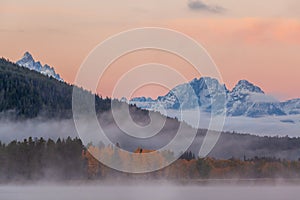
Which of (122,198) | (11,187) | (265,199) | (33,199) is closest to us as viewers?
(33,199)

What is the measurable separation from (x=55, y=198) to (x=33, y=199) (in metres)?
5.68

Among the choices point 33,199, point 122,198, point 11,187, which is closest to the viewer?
point 33,199

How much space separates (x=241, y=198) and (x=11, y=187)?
6504 centimetres

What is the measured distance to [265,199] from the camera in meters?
159

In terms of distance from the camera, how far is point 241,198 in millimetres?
160750

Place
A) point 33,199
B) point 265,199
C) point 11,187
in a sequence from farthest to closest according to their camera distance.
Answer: point 11,187, point 265,199, point 33,199

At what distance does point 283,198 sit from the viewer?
164375 mm

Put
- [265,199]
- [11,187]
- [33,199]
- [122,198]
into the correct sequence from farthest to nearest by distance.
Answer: [11,187] < [265,199] < [122,198] < [33,199]

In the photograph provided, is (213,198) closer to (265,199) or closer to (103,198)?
(265,199)

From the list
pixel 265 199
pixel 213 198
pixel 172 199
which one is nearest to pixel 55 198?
pixel 172 199

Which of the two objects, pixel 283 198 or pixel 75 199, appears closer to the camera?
pixel 75 199

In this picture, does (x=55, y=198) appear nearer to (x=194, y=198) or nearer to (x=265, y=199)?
(x=194, y=198)

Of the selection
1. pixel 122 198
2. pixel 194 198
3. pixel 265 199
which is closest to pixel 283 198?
pixel 265 199

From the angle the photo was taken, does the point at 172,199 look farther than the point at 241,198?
No
